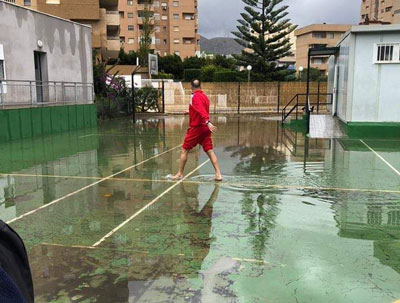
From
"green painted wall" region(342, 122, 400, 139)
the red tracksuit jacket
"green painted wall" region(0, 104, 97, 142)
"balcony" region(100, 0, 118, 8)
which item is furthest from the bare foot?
"balcony" region(100, 0, 118, 8)

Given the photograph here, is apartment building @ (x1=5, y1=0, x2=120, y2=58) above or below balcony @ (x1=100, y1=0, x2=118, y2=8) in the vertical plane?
below

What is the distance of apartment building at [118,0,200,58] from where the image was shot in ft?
246

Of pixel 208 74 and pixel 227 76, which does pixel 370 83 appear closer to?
pixel 227 76

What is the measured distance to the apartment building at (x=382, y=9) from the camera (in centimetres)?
7464

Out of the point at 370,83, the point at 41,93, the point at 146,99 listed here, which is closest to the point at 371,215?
the point at 370,83

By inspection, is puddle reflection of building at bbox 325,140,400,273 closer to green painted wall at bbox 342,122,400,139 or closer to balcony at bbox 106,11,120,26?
green painted wall at bbox 342,122,400,139

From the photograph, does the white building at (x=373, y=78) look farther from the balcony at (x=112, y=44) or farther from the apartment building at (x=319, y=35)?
the apartment building at (x=319, y=35)

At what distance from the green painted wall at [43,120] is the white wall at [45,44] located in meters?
1.82

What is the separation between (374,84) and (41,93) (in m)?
12.0

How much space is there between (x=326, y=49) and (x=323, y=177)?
11003mm

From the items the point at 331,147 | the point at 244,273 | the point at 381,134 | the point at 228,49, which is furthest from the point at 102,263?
the point at 228,49

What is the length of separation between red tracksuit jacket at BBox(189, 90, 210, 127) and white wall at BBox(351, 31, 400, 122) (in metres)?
8.29

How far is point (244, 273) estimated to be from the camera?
12.2 ft

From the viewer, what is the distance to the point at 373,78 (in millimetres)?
13484
